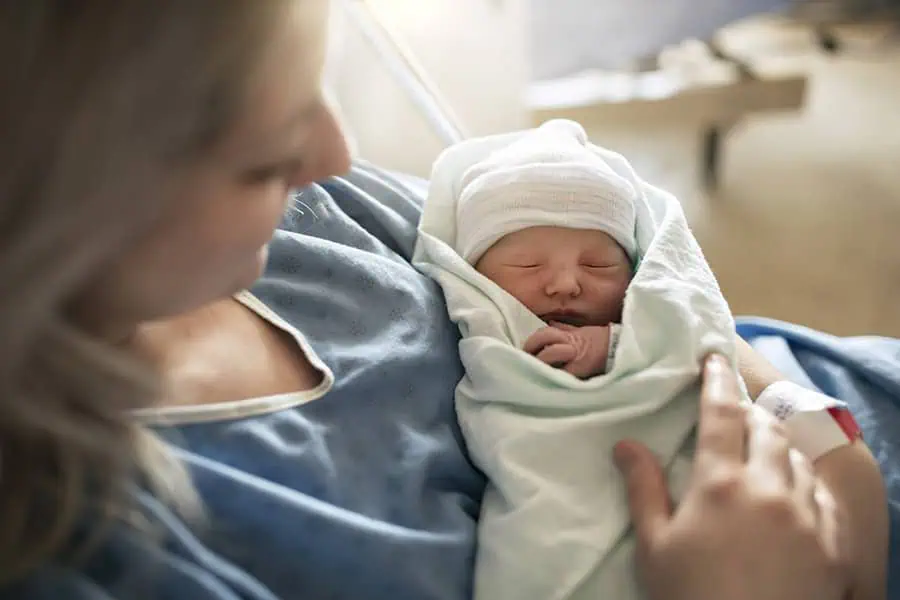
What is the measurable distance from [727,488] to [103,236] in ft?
1.55

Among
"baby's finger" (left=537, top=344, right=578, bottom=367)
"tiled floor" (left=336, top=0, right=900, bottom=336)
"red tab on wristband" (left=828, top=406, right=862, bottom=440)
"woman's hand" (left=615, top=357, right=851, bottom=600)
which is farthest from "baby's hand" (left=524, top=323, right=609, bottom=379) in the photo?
"tiled floor" (left=336, top=0, right=900, bottom=336)

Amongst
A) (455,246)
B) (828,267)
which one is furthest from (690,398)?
(828,267)

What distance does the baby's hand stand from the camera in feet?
2.58

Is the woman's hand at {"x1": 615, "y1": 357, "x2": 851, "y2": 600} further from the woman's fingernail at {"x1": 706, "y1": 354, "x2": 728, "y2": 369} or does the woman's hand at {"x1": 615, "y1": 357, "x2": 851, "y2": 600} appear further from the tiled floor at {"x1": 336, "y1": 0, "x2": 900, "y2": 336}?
the tiled floor at {"x1": 336, "y1": 0, "x2": 900, "y2": 336}

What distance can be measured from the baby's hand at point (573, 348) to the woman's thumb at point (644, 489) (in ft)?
0.33

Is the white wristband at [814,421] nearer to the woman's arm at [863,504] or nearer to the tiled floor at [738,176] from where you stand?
the woman's arm at [863,504]

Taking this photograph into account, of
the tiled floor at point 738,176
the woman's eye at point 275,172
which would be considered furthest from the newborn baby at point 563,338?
the tiled floor at point 738,176

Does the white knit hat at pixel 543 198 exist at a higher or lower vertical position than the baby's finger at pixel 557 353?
higher

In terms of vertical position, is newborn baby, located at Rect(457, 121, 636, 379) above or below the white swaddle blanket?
above

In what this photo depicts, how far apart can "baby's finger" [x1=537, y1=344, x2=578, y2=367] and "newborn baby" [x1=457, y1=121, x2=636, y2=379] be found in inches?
2.1

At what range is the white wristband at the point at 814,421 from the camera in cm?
74

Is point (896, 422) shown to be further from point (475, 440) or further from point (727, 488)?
point (475, 440)

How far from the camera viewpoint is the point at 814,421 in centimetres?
75

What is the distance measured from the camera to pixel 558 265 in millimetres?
880
